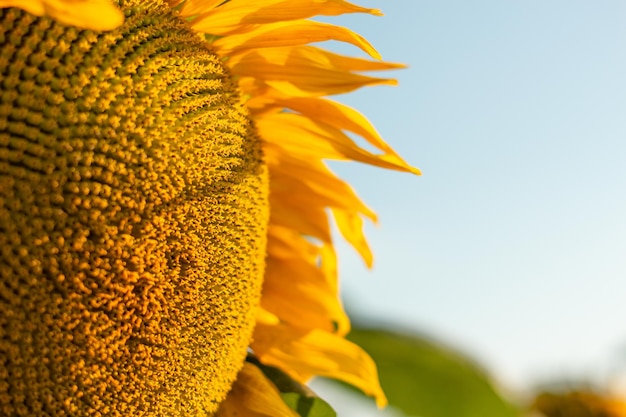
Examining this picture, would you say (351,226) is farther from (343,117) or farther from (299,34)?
(299,34)

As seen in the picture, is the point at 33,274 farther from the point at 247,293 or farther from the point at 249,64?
the point at 249,64

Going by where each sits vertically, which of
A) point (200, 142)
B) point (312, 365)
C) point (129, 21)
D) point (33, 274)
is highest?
point (129, 21)

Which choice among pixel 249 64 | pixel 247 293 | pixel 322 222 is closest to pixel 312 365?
pixel 322 222

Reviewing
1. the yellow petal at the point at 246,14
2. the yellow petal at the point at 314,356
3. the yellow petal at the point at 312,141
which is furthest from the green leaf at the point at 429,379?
the yellow petal at the point at 246,14

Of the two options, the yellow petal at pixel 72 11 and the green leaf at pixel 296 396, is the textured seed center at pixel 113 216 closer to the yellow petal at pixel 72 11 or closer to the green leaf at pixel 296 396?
the yellow petal at pixel 72 11

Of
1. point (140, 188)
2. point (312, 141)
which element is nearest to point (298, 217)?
point (312, 141)

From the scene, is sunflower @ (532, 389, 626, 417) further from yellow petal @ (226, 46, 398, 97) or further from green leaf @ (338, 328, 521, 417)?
yellow petal @ (226, 46, 398, 97)
